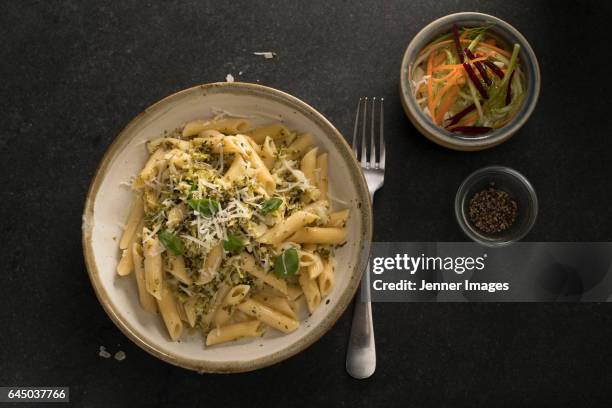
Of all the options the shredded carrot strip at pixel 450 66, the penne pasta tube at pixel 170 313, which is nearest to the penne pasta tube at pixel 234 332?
the penne pasta tube at pixel 170 313

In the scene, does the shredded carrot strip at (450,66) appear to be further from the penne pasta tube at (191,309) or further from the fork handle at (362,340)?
the penne pasta tube at (191,309)

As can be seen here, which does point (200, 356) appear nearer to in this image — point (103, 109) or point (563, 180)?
point (103, 109)

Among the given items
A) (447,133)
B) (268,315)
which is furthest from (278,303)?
(447,133)

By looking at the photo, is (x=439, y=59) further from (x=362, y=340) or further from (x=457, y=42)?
(x=362, y=340)

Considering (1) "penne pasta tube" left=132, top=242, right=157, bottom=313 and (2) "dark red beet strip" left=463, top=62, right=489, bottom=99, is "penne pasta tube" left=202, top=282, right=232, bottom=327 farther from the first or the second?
(2) "dark red beet strip" left=463, top=62, right=489, bottom=99

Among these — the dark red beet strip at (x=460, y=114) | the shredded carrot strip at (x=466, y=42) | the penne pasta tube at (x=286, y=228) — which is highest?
the shredded carrot strip at (x=466, y=42)

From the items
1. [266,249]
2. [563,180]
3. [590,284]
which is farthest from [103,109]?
[590,284]
